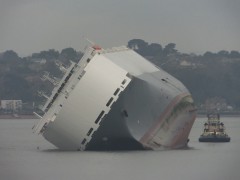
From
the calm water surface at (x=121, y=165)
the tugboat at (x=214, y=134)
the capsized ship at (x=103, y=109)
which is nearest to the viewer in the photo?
the calm water surface at (x=121, y=165)

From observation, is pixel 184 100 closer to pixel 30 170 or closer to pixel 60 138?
pixel 60 138

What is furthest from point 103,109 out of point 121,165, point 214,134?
point 214,134

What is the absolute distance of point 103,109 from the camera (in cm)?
8038

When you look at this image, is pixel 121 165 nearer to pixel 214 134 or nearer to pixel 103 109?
pixel 103 109

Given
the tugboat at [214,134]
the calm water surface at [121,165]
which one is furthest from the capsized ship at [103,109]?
the tugboat at [214,134]

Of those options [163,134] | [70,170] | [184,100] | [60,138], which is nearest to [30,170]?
[70,170]

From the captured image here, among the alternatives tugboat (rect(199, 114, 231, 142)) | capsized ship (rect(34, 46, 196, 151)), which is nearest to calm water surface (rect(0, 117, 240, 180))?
capsized ship (rect(34, 46, 196, 151))

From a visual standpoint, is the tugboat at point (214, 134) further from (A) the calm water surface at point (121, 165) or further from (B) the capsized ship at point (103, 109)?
(B) the capsized ship at point (103, 109)

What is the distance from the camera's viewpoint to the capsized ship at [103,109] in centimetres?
8062

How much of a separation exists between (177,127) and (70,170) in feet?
62.8

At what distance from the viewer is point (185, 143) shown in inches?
3770

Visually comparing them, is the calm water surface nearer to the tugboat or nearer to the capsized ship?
the capsized ship

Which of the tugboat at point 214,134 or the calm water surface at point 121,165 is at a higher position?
the tugboat at point 214,134

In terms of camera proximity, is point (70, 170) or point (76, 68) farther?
point (76, 68)
